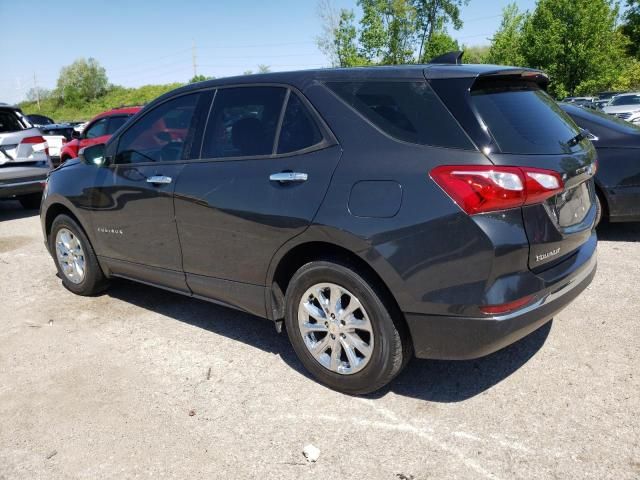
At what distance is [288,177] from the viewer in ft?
10.4

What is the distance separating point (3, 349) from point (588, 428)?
153 inches

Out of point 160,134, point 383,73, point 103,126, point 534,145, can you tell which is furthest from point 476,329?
point 103,126

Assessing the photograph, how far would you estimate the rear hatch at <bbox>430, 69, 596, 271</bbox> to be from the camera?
2668 millimetres

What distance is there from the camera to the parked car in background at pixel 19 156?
870 centimetres

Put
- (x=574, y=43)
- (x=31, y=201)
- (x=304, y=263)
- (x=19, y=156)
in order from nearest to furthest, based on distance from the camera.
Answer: (x=304, y=263) → (x=19, y=156) → (x=31, y=201) → (x=574, y=43)

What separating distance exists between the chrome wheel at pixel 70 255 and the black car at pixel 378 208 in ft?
4.40

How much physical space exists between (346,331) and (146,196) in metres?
1.92

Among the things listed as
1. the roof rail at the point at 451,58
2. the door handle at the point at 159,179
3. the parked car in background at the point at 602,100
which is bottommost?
the parked car in background at the point at 602,100

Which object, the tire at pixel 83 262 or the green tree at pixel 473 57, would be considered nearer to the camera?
the tire at pixel 83 262

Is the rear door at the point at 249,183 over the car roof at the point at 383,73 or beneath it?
beneath

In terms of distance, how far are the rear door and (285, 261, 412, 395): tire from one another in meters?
0.29

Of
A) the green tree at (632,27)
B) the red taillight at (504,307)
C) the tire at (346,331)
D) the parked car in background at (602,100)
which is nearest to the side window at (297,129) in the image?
the tire at (346,331)

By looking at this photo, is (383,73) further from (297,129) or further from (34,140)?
(34,140)

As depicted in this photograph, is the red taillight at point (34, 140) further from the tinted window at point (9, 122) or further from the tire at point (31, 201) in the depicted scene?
the tire at point (31, 201)
